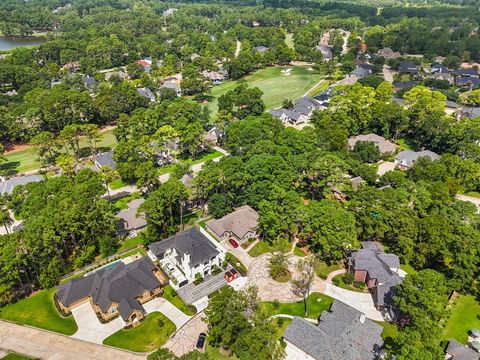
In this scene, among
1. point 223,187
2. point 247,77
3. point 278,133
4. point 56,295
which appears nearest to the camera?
point 56,295

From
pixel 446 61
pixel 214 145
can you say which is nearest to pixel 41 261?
pixel 214 145

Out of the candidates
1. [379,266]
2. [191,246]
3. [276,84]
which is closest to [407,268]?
[379,266]

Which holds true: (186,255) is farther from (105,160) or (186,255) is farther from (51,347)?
(105,160)

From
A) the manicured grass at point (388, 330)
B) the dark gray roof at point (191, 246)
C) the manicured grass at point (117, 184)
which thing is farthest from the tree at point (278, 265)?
the manicured grass at point (117, 184)

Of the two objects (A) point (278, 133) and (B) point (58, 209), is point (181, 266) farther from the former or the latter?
(A) point (278, 133)

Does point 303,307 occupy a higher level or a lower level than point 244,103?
lower

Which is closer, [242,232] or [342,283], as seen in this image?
[342,283]
